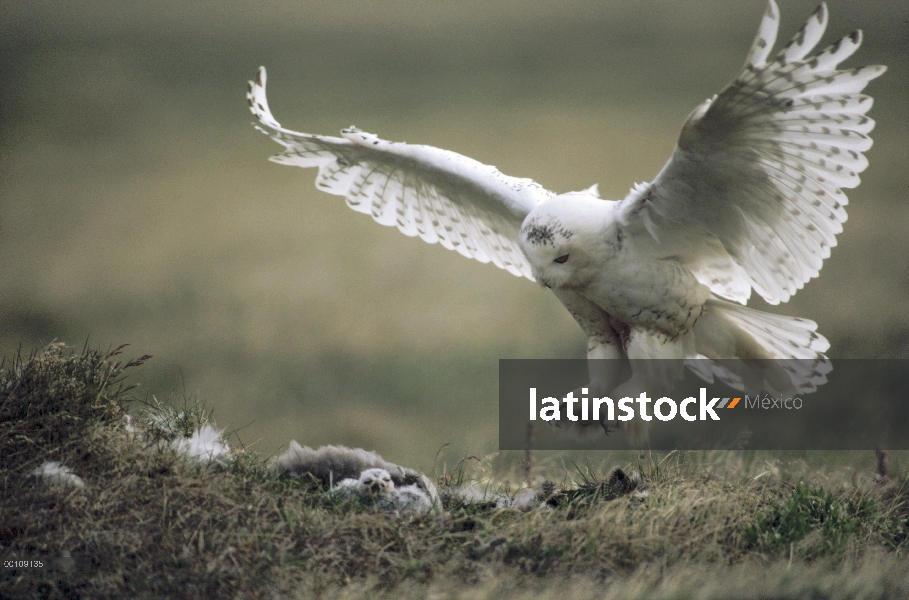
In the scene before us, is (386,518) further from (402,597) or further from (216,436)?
(216,436)

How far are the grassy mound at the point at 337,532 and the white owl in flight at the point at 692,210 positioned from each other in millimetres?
770

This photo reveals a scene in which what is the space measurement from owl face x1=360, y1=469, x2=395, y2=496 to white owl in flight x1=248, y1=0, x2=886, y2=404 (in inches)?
43.5

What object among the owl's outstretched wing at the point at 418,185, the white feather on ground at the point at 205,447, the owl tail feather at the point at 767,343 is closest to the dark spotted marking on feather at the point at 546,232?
the owl's outstretched wing at the point at 418,185

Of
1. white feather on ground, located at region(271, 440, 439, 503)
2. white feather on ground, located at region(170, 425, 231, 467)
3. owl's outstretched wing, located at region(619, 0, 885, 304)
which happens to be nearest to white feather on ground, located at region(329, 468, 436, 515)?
white feather on ground, located at region(271, 440, 439, 503)

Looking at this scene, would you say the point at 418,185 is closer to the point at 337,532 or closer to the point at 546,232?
the point at 546,232

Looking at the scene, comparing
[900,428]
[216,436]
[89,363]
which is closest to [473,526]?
[216,436]

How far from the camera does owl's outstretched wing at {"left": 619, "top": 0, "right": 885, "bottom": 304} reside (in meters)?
2.94

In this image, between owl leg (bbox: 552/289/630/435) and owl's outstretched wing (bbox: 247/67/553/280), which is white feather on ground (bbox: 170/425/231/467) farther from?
owl's outstretched wing (bbox: 247/67/553/280)

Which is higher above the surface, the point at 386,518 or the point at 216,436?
the point at 216,436

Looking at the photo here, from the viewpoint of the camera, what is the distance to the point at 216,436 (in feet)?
11.4

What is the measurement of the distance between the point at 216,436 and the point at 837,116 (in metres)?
2.76

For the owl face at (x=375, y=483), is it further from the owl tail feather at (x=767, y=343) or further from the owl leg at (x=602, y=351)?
the owl tail feather at (x=767, y=343)

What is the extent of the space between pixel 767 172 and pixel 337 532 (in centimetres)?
215

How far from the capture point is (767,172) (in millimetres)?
3283
